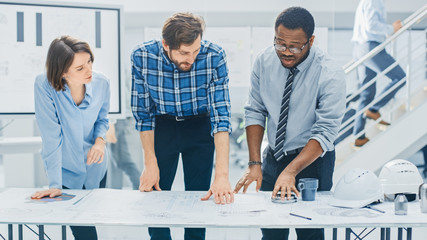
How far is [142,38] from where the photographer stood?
448 centimetres

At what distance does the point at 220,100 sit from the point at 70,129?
61cm

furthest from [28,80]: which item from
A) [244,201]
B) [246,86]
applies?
[246,86]

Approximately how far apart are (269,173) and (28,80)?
66.3 inches

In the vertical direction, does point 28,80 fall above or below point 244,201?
above

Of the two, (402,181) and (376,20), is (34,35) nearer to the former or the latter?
(402,181)

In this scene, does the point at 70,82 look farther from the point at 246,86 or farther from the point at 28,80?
the point at 246,86

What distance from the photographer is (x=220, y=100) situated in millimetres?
1809

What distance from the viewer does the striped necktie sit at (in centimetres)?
184

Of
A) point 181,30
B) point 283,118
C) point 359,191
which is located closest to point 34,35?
point 181,30

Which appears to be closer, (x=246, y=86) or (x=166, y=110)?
(x=166, y=110)

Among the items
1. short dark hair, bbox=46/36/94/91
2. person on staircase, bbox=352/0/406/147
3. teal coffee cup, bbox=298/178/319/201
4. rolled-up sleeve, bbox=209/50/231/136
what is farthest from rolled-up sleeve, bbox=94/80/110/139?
person on staircase, bbox=352/0/406/147

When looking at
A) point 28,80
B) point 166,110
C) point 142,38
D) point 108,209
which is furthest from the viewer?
point 142,38

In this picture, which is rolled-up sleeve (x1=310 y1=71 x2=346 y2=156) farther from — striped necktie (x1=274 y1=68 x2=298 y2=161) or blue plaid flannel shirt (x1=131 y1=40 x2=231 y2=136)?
blue plaid flannel shirt (x1=131 y1=40 x2=231 y2=136)

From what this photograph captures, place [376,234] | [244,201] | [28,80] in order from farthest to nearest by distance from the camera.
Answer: [376,234] → [28,80] → [244,201]
